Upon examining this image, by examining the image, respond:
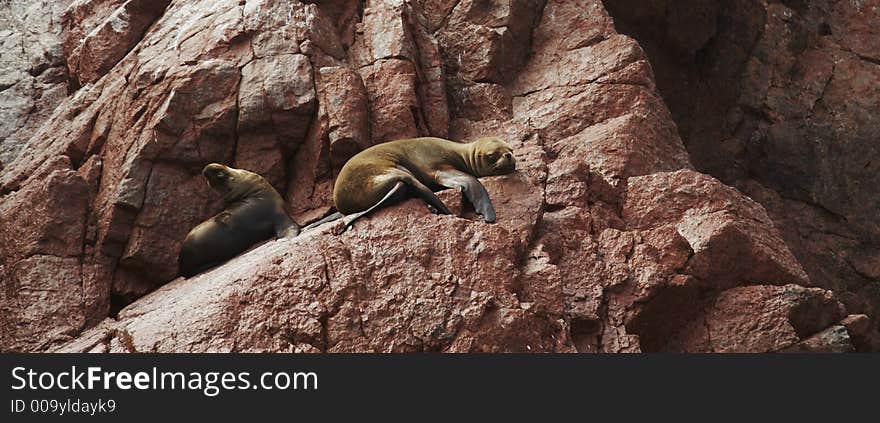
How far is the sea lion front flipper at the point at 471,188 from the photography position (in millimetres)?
9305

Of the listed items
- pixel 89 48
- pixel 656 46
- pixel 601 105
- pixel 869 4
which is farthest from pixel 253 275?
pixel 869 4

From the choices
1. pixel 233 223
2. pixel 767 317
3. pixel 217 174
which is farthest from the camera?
pixel 217 174

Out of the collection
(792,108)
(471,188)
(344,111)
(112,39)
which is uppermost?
(112,39)

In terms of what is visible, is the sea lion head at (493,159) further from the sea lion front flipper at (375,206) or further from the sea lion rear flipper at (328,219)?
the sea lion rear flipper at (328,219)

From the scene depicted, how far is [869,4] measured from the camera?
14289mm

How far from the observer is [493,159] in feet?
32.8

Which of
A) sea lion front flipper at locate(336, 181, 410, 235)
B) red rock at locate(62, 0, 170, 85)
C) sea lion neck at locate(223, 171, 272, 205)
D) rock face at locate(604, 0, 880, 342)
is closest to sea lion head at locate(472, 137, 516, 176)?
sea lion front flipper at locate(336, 181, 410, 235)

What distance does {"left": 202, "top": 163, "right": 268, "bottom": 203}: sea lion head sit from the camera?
34.4ft

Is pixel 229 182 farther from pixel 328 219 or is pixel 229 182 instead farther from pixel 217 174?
pixel 328 219

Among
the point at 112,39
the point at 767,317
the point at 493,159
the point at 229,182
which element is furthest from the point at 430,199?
the point at 112,39

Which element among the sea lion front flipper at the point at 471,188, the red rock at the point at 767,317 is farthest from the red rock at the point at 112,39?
the red rock at the point at 767,317

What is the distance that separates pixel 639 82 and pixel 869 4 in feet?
15.1

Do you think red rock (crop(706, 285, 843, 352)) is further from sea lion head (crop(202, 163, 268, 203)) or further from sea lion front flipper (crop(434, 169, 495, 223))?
sea lion head (crop(202, 163, 268, 203))

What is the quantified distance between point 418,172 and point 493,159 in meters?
0.66
